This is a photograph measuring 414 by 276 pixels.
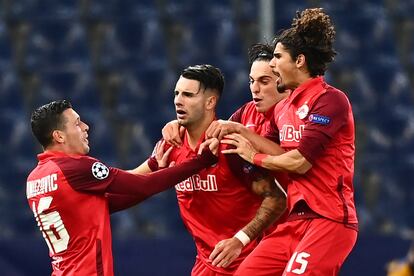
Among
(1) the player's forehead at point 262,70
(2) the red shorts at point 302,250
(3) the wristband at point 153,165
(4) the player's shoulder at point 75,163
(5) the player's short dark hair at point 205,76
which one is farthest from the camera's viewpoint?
(3) the wristband at point 153,165

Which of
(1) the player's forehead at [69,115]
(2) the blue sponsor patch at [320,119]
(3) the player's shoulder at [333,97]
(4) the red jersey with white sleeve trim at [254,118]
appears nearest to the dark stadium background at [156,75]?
(4) the red jersey with white sleeve trim at [254,118]

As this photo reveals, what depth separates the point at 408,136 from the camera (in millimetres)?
12250

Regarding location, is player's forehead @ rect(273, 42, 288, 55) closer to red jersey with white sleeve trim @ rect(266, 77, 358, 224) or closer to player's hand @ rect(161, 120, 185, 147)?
red jersey with white sleeve trim @ rect(266, 77, 358, 224)

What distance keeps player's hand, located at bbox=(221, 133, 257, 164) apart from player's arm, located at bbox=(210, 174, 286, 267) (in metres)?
0.31

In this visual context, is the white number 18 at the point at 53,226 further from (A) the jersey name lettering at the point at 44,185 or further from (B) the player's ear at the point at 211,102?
(B) the player's ear at the point at 211,102

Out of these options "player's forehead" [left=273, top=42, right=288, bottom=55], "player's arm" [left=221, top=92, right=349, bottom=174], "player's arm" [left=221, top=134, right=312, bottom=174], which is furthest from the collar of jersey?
"player's arm" [left=221, top=134, right=312, bottom=174]

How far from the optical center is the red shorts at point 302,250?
620cm

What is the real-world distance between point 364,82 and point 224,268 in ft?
20.2

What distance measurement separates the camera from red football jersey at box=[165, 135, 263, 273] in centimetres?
696

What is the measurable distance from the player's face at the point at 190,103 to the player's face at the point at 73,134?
0.62 m

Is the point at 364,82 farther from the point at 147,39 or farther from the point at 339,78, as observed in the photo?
the point at 147,39

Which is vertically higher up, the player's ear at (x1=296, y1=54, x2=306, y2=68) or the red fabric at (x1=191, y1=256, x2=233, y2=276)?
the player's ear at (x1=296, y1=54, x2=306, y2=68)

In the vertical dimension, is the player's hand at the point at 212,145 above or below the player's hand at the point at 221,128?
below

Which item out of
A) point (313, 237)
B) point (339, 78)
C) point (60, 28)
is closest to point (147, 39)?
point (60, 28)
